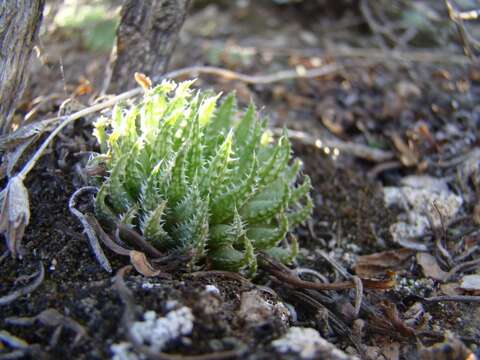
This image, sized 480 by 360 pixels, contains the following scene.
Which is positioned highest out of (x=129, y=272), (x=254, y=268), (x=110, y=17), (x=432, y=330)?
(x=110, y=17)

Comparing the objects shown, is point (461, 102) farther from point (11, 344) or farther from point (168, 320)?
point (11, 344)

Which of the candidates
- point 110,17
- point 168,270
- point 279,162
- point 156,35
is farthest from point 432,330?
point 110,17

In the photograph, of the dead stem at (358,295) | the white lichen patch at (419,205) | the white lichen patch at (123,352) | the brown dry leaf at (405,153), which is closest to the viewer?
the white lichen patch at (123,352)

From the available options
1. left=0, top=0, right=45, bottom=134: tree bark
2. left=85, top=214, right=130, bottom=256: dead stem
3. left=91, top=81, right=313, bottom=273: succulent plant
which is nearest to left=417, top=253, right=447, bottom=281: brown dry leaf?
left=91, top=81, right=313, bottom=273: succulent plant

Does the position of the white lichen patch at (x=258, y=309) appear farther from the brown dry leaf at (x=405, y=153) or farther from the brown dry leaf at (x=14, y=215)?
the brown dry leaf at (x=405, y=153)

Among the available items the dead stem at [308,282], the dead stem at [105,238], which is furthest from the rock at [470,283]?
the dead stem at [105,238]
